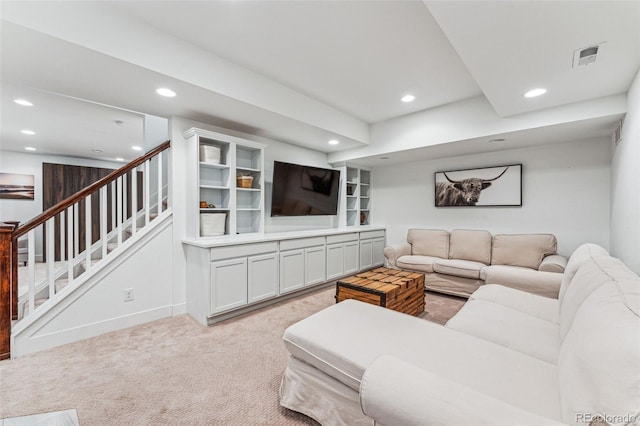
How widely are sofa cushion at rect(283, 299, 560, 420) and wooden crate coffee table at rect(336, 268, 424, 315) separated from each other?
0.74 metres

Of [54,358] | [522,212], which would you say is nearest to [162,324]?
[54,358]

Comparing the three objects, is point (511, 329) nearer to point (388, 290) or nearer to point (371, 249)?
point (388, 290)

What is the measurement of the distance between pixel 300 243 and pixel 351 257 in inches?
46.1

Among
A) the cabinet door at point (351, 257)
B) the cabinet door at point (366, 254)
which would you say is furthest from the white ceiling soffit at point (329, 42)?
the cabinet door at point (366, 254)

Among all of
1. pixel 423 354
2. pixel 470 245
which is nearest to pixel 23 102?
pixel 423 354

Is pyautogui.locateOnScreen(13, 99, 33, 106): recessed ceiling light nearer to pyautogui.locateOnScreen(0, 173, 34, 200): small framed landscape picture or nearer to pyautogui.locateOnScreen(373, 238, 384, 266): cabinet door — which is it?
pyautogui.locateOnScreen(0, 173, 34, 200): small framed landscape picture

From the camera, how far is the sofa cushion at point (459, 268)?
3.48 m

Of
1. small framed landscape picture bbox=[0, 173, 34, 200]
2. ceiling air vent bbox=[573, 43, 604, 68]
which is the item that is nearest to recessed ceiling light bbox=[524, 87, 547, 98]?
ceiling air vent bbox=[573, 43, 604, 68]

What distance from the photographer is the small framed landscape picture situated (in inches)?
219

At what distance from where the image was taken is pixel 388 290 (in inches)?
98.9

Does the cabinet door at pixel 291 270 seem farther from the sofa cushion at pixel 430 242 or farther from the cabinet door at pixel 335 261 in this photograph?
the sofa cushion at pixel 430 242

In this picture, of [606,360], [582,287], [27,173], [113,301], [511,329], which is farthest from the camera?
[27,173]

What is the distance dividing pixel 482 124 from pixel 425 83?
90 cm

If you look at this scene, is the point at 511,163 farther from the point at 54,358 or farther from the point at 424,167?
the point at 54,358
